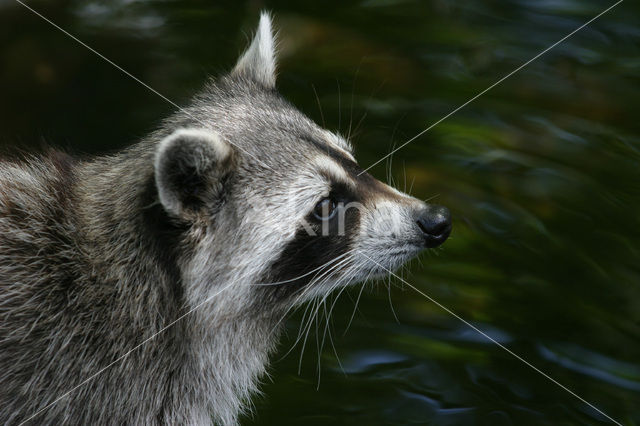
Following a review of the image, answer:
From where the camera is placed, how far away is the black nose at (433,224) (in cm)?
510

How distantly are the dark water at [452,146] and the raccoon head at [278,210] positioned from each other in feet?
3.66

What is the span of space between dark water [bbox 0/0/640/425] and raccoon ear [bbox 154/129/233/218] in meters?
1.22

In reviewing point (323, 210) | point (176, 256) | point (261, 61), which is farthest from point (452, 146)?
point (176, 256)

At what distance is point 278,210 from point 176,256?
0.64m

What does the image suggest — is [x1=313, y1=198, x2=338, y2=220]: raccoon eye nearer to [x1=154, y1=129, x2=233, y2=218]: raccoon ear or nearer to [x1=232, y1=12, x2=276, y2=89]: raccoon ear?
[x1=154, y1=129, x2=233, y2=218]: raccoon ear

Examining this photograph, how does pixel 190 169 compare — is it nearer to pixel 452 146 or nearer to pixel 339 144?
pixel 339 144

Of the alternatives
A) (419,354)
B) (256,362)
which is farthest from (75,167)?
(419,354)

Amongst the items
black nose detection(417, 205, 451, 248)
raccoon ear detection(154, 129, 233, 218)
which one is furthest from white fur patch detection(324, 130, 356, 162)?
raccoon ear detection(154, 129, 233, 218)

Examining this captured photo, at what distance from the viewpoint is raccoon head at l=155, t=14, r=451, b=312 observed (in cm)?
479

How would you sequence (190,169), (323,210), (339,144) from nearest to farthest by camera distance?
1. (190,169)
2. (323,210)
3. (339,144)

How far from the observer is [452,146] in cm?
841

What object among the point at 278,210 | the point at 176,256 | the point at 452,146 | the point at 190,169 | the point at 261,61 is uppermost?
the point at 261,61

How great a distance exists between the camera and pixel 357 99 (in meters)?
8.91

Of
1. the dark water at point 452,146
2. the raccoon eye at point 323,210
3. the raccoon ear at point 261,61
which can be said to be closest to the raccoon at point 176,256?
the raccoon eye at point 323,210
